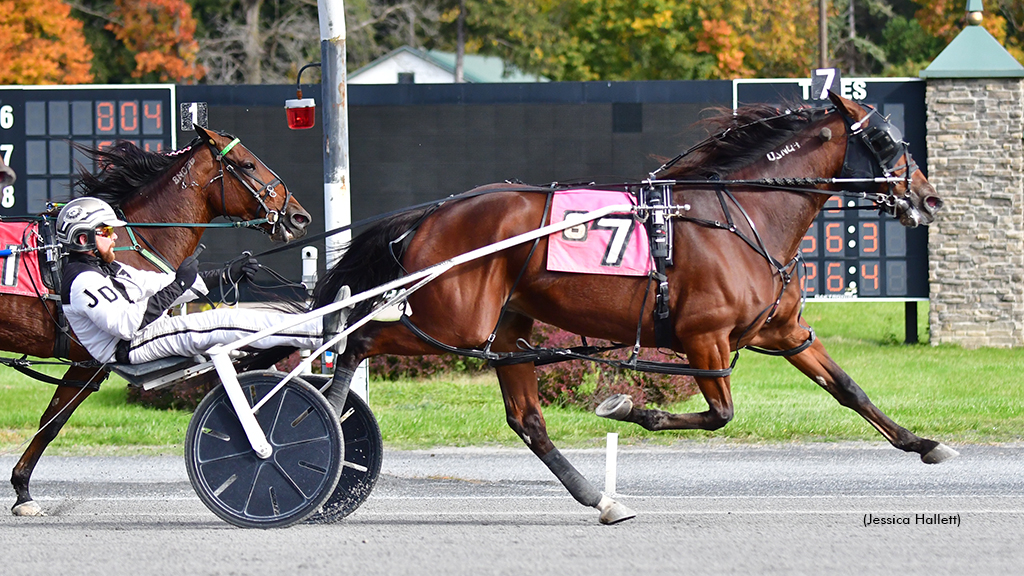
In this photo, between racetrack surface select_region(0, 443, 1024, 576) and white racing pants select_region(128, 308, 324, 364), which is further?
white racing pants select_region(128, 308, 324, 364)

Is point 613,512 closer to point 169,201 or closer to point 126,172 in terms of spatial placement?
point 169,201

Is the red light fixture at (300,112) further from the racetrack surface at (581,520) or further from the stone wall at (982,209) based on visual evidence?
the stone wall at (982,209)

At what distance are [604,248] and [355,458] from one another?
1662mm

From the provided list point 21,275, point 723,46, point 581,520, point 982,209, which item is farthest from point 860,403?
point 723,46

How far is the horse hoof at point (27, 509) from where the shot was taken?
6414mm

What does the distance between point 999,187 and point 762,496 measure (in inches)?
308

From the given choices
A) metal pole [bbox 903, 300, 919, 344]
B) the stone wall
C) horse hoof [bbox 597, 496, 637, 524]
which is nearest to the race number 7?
horse hoof [bbox 597, 496, 637, 524]

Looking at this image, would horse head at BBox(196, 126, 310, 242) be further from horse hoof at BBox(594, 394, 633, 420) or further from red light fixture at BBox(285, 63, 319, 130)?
horse hoof at BBox(594, 394, 633, 420)

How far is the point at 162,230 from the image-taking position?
688cm

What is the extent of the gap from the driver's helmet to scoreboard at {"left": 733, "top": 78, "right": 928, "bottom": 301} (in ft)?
26.1

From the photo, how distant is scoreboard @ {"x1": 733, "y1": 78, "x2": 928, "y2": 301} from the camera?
41.5 ft

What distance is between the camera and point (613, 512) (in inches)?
236

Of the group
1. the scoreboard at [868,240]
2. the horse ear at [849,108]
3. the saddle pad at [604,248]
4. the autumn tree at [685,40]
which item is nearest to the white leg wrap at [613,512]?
the saddle pad at [604,248]

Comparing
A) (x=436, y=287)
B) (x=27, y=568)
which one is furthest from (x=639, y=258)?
(x=27, y=568)
